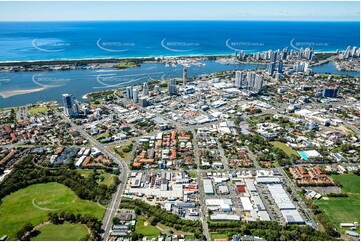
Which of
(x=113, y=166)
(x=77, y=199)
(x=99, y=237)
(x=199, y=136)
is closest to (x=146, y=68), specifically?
(x=199, y=136)

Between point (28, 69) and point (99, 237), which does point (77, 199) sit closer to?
point (99, 237)

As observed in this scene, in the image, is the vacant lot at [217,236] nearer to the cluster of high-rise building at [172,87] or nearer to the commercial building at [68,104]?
the commercial building at [68,104]

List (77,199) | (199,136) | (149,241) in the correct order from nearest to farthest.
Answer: (149,241), (77,199), (199,136)

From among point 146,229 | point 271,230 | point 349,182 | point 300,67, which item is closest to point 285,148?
point 349,182

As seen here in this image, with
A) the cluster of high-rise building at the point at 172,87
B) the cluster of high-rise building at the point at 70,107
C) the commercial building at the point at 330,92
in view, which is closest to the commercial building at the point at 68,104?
the cluster of high-rise building at the point at 70,107

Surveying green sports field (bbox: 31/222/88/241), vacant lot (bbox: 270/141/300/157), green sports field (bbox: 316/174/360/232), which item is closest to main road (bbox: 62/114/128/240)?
green sports field (bbox: 31/222/88/241)

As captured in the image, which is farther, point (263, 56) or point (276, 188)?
point (263, 56)

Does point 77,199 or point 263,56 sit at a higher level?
point 263,56

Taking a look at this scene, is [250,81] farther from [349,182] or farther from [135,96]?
[349,182]
